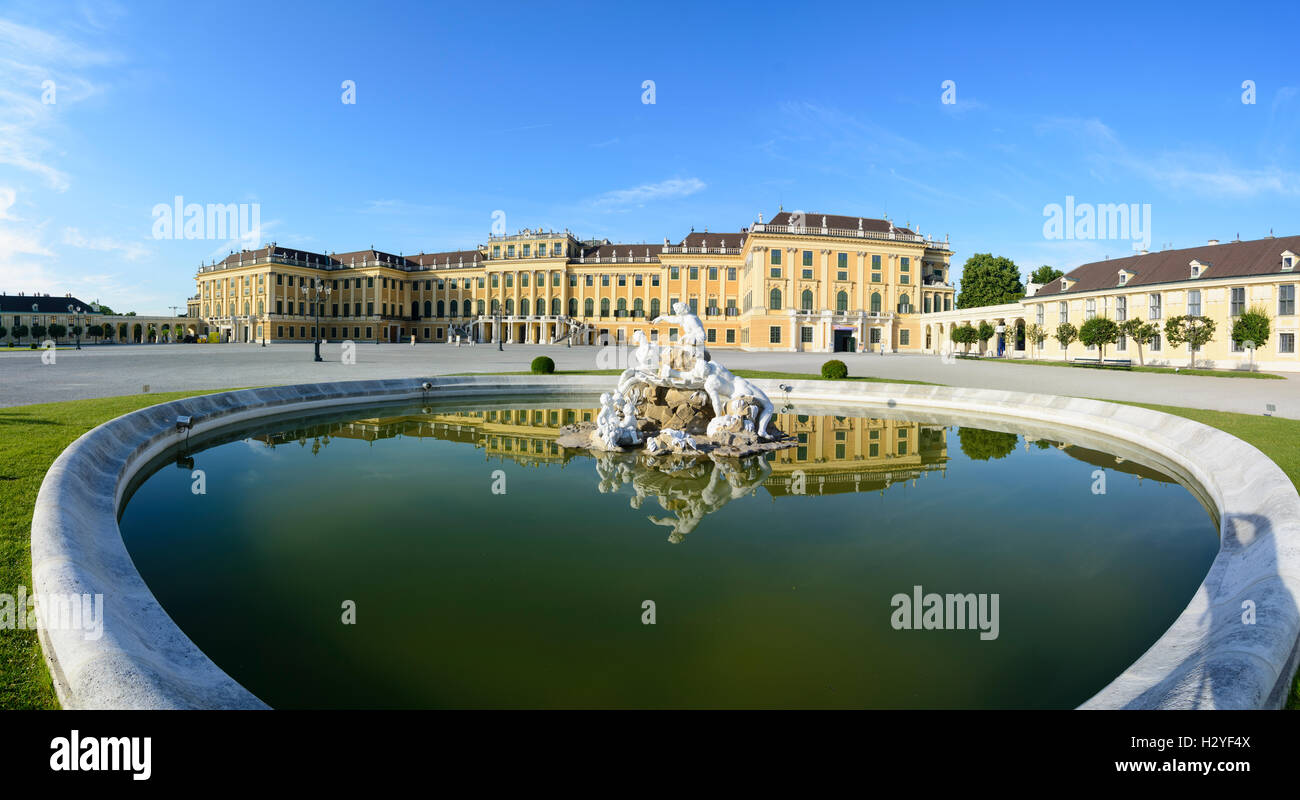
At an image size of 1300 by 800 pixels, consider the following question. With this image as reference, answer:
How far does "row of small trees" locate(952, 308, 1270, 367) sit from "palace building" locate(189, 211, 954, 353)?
14.8 meters

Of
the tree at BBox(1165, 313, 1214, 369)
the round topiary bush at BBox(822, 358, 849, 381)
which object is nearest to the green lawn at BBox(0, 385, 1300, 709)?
the round topiary bush at BBox(822, 358, 849, 381)

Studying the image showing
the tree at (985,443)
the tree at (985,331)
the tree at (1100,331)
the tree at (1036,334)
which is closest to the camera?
the tree at (985,443)

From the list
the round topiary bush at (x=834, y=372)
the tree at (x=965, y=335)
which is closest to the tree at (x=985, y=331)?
the tree at (x=965, y=335)

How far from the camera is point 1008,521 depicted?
21.3 ft

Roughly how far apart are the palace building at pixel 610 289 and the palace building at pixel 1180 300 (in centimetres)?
1157

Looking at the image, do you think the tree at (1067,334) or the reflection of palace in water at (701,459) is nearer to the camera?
the reflection of palace in water at (701,459)

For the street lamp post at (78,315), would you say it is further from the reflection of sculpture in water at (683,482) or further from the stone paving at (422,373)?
the reflection of sculpture in water at (683,482)

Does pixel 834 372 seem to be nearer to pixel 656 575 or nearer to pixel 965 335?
pixel 656 575

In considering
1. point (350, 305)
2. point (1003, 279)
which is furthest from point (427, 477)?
point (350, 305)

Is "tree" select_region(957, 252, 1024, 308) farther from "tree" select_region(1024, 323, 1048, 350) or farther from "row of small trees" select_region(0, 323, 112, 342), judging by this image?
"row of small trees" select_region(0, 323, 112, 342)

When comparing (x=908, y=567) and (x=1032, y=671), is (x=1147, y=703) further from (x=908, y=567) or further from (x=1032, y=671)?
(x=908, y=567)

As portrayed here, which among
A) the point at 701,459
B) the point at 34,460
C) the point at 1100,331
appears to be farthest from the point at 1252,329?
the point at 34,460

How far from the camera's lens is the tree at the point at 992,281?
59200 mm
